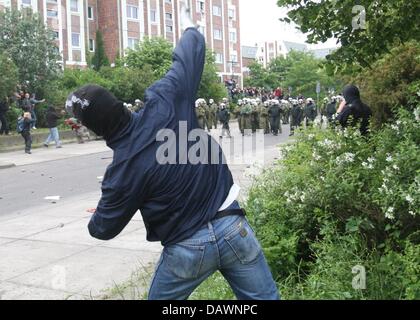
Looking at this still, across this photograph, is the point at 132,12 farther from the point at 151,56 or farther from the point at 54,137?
the point at 54,137

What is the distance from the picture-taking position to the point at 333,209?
448cm

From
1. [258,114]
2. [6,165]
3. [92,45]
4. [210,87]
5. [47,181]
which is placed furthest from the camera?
[92,45]

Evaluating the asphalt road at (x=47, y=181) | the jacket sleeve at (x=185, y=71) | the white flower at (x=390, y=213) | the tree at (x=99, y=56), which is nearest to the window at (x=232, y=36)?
the tree at (x=99, y=56)

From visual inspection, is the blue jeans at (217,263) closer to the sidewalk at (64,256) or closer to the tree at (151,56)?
the sidewalk at (64,256)

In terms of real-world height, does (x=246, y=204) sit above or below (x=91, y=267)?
above

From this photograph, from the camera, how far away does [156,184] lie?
2.59 metres

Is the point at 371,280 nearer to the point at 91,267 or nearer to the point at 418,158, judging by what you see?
the point at 418,158

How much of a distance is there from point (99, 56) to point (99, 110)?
1728 inches

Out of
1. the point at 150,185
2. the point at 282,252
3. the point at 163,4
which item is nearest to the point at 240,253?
the point at 150,185

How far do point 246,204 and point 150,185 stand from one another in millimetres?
2952

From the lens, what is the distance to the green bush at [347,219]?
380 centimetres

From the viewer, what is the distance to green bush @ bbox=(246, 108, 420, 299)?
12.5 ft

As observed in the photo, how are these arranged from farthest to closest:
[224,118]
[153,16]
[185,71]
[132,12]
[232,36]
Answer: [232,36], [153,16], [132,12], [224,118], [185,71]

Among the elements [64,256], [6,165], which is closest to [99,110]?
[64,256]
